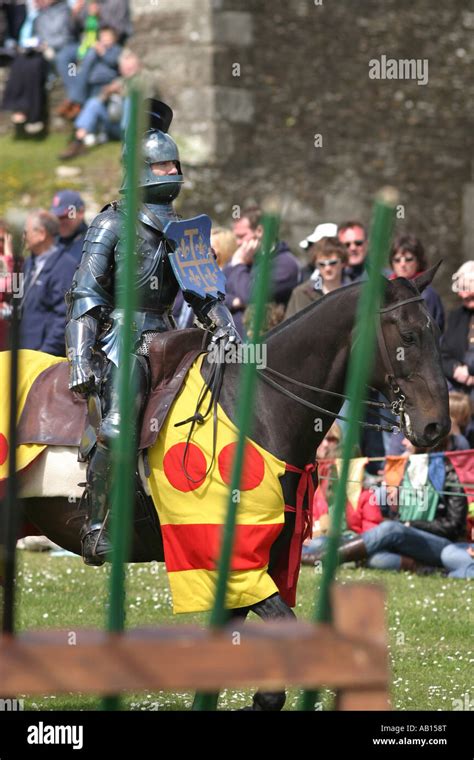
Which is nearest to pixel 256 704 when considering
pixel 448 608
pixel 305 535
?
pixel 305 535

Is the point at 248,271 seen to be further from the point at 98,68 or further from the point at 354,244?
the point at 98,68

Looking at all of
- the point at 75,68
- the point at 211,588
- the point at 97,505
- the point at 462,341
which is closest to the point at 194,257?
the point at 97,505

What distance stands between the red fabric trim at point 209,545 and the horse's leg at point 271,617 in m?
0.16

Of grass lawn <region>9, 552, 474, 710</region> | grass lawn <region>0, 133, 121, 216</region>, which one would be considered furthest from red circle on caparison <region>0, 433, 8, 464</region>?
grass lawn <region>0, 133, 121, 216</region>

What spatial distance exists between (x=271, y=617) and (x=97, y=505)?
37.0 inches

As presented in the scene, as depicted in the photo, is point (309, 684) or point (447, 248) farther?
point (447, 248)

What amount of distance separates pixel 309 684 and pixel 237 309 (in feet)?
29.0

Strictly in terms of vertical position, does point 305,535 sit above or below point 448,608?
above

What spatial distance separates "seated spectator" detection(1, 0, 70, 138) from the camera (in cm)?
1723

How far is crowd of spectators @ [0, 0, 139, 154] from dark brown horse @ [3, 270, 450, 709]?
9.67 meters

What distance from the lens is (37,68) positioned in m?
17.2

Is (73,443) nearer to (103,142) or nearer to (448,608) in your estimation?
(448,608)

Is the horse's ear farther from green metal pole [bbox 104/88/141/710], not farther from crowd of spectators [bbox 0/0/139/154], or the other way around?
crowd of spectators [bbox 0/0/139/154]

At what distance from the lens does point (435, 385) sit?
6535 millimetres
